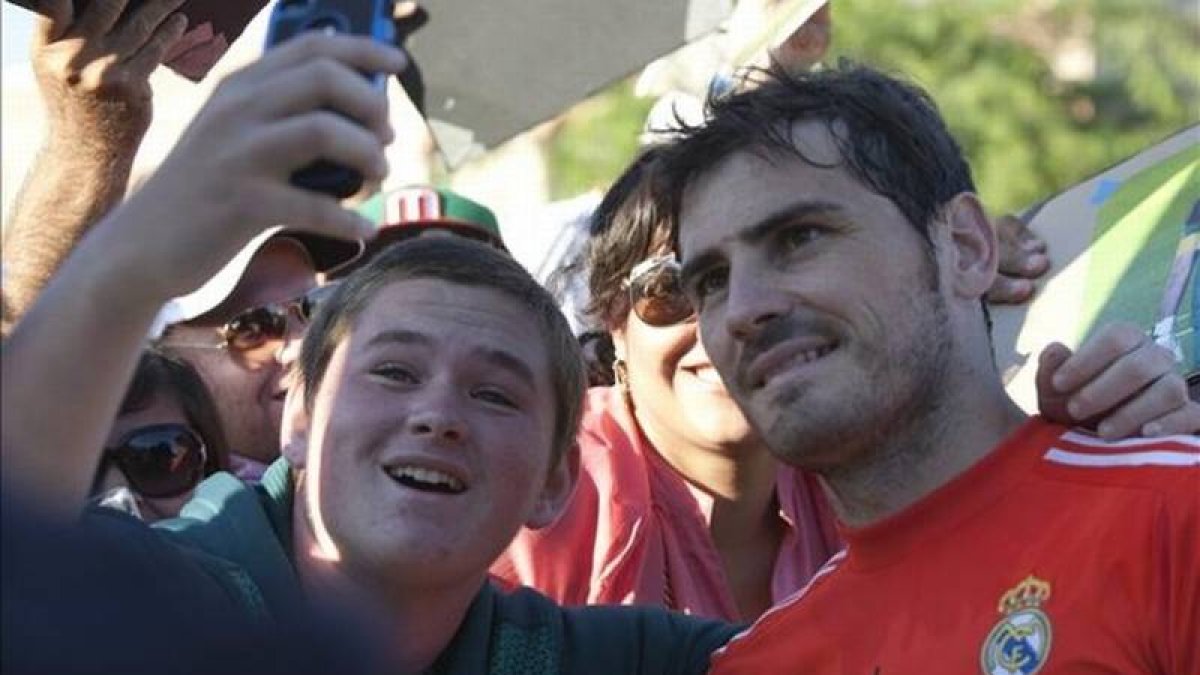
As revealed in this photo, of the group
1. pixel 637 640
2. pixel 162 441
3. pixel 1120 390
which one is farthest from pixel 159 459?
pixel 1120 390

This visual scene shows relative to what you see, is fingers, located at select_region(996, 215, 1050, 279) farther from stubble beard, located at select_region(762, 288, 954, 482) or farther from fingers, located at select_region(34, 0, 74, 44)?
fingers, located at select_region(34, 0, 74, 44)

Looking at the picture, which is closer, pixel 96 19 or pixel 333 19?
pixel 333 19

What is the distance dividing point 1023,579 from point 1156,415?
298mm

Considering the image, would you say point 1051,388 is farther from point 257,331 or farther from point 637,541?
point 257,331

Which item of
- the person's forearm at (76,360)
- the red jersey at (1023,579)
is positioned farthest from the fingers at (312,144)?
the red jersey at (1023,579)

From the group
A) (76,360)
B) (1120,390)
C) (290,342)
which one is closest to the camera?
(76,360)

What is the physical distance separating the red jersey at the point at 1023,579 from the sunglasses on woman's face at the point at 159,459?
1186 mm

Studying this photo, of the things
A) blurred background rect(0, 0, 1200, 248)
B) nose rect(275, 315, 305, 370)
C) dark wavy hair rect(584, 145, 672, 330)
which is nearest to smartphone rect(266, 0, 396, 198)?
dark wavy hair rect(584, 145, 672, 330)

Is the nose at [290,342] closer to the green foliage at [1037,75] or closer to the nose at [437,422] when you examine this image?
the nose at [437,422]

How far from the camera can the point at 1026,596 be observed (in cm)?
289

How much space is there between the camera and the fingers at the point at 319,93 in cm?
185

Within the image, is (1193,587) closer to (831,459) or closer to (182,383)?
(831,459)

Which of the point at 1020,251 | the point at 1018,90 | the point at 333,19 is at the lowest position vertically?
the point at 1020,251

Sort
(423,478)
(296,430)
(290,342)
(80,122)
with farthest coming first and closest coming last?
(290,342) < (80,122) < (296,430) < (423,478)
